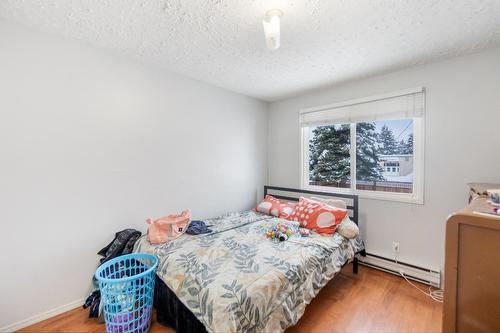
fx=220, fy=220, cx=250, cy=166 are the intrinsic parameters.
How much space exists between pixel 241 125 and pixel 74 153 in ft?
6.80

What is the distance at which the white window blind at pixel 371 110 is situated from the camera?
238 centimetres

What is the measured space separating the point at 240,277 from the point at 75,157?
1739 mm

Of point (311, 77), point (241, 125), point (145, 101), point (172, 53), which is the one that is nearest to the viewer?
point (172, 53)

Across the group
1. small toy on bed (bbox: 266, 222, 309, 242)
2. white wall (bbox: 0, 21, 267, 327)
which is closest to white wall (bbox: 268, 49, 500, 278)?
small toy on bed (bbox: 266, 222, 309, 242)

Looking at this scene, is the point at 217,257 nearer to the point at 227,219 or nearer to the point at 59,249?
the point at 227,219

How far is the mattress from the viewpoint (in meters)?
1.29

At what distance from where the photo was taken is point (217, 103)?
9.94 feet

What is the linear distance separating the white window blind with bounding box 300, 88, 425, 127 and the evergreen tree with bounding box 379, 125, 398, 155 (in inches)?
7.2

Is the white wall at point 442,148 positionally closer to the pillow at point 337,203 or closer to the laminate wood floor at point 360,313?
the pillow at point 337,203

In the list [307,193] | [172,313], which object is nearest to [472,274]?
[172,313]

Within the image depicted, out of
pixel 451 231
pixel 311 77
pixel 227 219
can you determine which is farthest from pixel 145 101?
pixel 451 231

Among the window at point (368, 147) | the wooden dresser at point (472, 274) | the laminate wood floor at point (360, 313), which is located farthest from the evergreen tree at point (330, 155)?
the wooden dresser at point (472, 274)

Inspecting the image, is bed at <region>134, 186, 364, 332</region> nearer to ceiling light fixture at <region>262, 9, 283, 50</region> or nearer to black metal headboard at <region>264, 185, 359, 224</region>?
black metal headboard at <region>264, 185, 359, 224</region>

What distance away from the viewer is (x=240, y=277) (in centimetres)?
144
